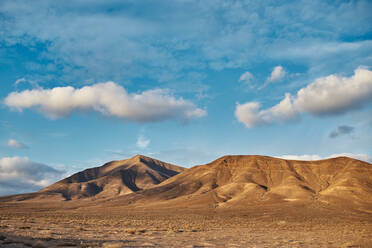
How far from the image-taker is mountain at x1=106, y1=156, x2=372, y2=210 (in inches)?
4358

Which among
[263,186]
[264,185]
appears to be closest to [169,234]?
[263,186]

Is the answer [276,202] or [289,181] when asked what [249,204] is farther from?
[289,181]

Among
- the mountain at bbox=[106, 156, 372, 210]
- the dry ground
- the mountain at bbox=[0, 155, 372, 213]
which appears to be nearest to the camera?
the dry ground

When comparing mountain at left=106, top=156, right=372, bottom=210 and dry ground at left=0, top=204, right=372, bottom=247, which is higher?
mountain at left=106, top=156, right=372, bottom=210

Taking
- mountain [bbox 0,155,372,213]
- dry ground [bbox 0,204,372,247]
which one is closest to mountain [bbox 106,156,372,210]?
mountain [bbox 0,155,372,213]

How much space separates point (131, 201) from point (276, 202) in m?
68.6

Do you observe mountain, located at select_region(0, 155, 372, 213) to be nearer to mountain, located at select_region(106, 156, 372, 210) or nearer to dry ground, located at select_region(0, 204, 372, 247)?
mountain, located at select_region(106, 156, 372, 210)

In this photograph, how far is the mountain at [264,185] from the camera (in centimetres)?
11069

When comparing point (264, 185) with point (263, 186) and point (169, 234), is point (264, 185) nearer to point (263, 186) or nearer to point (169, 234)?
point (263, 186)

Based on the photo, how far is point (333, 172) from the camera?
14088 centimetres

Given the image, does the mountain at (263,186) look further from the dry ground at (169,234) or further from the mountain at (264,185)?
the dry ground at (169,234)

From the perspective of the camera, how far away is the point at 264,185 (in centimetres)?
13788

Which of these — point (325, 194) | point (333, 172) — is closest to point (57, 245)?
point (325, 194)

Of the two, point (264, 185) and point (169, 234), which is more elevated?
point (264, 185)
